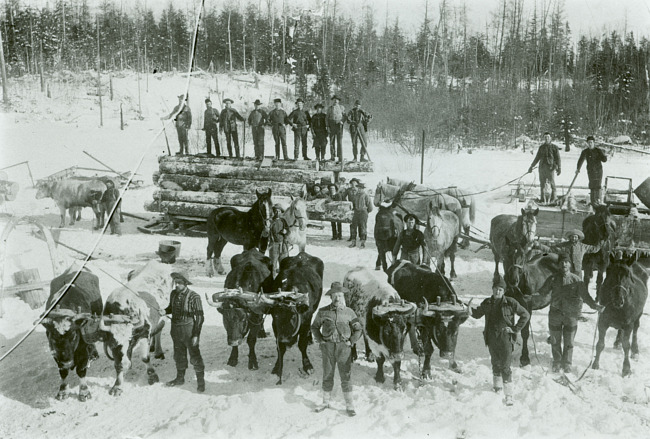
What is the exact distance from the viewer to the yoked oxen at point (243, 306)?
7609mm

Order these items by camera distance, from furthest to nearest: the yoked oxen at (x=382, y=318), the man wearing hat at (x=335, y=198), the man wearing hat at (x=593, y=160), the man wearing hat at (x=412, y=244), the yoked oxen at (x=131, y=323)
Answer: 1. the man wearing hat at (x=335, y=198)
2. the man wearing hat at (x=593, y=160)
3. the man wearing hat at (x=412, y=244)
4. the yoked oxen at (x=131, y=323)
5. the yoked oxen at (x=382, y=318)

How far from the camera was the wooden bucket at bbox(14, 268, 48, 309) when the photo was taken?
10.4 feet

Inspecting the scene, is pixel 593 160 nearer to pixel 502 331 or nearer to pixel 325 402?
pixel 502 331

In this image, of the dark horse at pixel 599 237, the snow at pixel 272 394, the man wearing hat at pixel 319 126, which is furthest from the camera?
the man wearing hat at pixel 319 126

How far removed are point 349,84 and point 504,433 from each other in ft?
72.9

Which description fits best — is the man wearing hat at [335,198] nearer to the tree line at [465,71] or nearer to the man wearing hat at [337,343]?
the tree line at [465,71]

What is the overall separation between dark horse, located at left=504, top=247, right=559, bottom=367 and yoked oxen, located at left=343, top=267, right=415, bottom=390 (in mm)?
1647

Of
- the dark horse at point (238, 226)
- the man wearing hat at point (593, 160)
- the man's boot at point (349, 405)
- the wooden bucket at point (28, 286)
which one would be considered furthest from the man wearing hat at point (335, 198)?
the wooden bucket at point (28, 286)

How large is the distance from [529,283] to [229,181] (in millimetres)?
10011

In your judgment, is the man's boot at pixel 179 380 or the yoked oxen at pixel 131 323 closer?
the yoked oxen at pixel 131 323

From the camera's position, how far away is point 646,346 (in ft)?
27.5

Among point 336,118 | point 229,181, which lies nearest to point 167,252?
point 229,181

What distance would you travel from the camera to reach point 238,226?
12.2m

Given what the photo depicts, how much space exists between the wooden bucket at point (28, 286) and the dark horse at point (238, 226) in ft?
25.3
